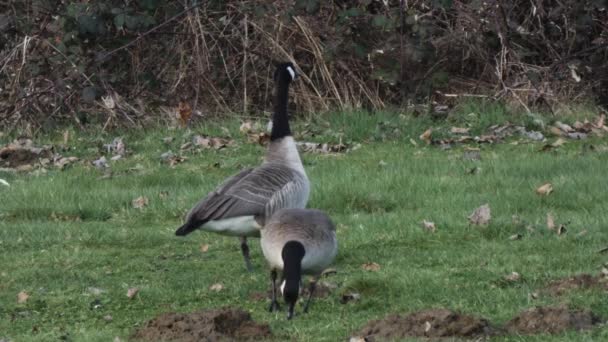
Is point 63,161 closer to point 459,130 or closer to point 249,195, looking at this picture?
point 459,130

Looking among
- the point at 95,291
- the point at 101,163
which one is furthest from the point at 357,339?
the point at 101,163

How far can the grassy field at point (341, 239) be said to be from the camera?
745 centimetres

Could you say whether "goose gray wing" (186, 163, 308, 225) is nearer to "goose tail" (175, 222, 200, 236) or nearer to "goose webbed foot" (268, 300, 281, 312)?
"goose tail" (175, 222, 200, 236)

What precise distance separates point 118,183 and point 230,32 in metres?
5.88

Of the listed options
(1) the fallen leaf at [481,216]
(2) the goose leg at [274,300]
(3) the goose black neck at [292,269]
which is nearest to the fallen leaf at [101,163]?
(1) the fallen leaf at [481,216]

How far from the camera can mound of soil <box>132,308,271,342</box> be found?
639 centimetres

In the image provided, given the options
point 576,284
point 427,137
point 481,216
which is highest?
point 576,284

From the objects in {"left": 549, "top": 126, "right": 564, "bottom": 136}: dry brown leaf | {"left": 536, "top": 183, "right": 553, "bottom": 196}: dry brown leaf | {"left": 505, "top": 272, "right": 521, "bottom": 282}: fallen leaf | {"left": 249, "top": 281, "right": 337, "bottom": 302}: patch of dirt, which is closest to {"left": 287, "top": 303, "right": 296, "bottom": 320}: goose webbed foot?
{"left": 249, "top": 281, "right": 337, "bottom": 302}: patch of dirt

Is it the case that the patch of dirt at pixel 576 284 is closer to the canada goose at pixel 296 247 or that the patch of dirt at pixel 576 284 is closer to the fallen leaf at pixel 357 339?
the canada goose at pixel 296 247

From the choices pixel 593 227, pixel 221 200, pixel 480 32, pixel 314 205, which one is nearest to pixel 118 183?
pixel 314 205

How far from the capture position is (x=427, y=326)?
6285mm

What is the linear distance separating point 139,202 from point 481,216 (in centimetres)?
340

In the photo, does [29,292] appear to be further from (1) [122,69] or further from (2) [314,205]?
(1) [122,69]

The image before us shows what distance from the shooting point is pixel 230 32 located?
17766 mm
